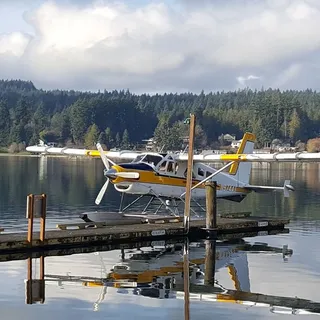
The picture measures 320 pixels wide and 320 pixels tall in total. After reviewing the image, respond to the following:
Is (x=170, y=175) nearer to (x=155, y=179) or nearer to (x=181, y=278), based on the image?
(x=155, y=179)

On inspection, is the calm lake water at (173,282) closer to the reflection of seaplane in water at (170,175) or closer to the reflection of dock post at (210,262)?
the reflection of dock post at (210,262)

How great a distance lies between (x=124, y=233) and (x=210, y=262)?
8.56ft

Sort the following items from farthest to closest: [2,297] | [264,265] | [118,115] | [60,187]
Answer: [118,115] < [60,187] < [264,265] < [2,297]

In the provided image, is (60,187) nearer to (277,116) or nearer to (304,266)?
(304,266)

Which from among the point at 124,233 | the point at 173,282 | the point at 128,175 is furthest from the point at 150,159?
the point at 173,282

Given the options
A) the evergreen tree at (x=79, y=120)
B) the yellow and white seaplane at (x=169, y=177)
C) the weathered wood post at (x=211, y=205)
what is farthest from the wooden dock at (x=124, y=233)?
the evergreen tree at (x=79, y=120)

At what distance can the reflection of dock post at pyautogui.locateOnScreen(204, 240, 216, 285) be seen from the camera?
45.4ft

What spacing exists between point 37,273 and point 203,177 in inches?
383

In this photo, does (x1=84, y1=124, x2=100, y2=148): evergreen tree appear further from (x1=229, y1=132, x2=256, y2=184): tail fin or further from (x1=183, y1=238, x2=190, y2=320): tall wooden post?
(x1=183, y1=238, x2=190, y2=320): tall wooden post

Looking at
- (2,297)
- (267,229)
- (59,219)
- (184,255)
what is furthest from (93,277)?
(59,219)

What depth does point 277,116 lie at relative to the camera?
129m

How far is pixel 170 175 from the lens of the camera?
21.5 metres

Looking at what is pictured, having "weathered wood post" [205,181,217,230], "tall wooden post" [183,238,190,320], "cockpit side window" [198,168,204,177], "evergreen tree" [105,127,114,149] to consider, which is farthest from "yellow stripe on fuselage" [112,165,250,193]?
"evergreen tree" [105,127,114,149]

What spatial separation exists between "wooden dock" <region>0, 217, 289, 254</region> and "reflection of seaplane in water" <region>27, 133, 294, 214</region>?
1.22 m
